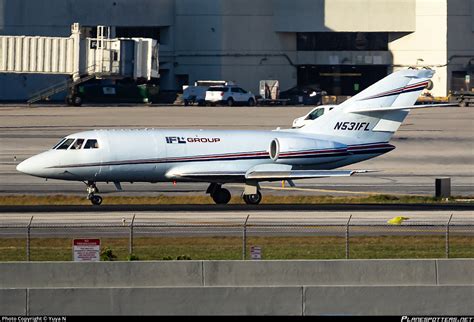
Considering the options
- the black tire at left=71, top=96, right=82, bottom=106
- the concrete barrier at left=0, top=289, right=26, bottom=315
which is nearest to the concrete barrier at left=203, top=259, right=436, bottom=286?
the concrete barrier at left=0, top=289, right=26, bottom=315

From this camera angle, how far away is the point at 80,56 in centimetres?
8694

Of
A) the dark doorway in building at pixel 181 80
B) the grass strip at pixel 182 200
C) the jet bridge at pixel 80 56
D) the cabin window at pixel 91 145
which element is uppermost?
the jet bridge at pixel 80 56

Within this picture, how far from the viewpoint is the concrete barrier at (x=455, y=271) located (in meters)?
29.2

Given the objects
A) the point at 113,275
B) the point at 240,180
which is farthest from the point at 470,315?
the point at 240,180

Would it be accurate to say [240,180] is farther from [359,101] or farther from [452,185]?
[452,185]

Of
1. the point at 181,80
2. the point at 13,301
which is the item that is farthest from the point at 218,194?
the point at 181,80

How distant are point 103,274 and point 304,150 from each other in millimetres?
22014

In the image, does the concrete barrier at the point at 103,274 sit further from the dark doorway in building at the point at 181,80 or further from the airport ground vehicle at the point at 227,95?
the dark doorway in building at the point at 181,80

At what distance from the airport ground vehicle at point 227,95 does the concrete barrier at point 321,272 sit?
83.3 m

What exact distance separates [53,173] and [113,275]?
18.9 m

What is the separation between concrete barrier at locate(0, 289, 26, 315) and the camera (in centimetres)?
2595

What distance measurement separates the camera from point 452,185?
60.7 metres

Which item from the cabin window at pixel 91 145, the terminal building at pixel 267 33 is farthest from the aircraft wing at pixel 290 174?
the terminal building at pixel 267 33

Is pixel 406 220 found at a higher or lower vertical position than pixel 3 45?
lower
